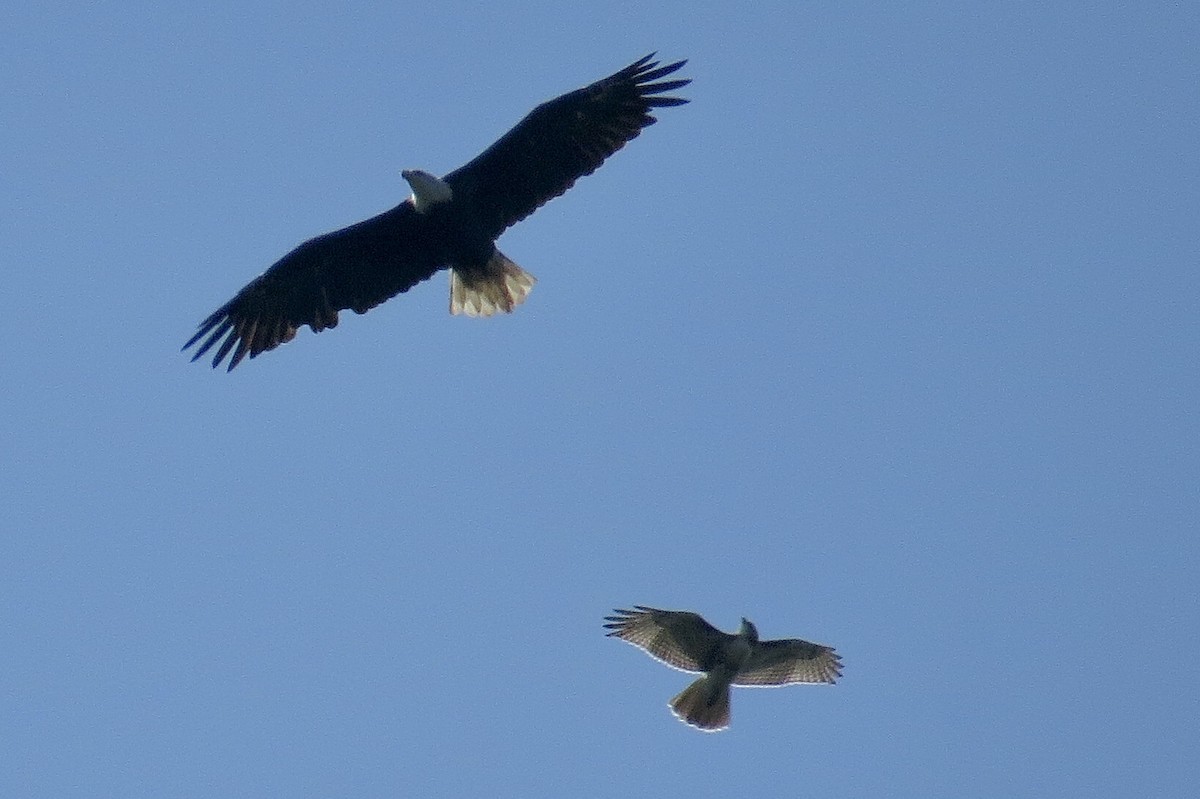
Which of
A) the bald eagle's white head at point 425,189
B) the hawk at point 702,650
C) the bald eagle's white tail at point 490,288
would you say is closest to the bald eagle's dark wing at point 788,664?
the hawk at point 702,650

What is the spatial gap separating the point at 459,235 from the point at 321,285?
3.76ft

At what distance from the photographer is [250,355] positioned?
36.4 feet

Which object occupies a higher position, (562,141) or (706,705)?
(562,141)

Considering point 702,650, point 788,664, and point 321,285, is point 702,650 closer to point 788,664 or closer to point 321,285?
point 788,664

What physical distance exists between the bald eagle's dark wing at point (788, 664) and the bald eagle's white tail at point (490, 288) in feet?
10.9

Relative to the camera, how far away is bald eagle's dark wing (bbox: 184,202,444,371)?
35.6ft

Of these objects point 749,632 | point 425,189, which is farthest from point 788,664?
point 425,189

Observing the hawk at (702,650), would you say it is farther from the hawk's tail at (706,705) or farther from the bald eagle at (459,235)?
the bald eagle at (459,235)

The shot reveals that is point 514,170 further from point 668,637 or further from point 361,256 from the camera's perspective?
point 668,637

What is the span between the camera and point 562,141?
10.5 meters

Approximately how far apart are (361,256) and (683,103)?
2598 millimetres

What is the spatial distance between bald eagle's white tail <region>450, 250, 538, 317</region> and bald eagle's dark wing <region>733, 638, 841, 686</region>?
10.9 ft

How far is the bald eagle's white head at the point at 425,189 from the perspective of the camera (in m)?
10.4

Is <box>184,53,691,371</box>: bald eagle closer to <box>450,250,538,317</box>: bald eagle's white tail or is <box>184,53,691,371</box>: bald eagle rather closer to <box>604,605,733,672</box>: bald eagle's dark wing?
<box>450,250,538,317</box>: bald eagle's white tail
